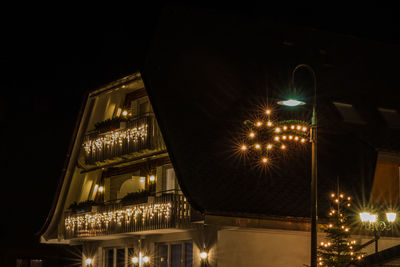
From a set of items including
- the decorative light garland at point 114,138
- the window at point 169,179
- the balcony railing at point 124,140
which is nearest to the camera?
the balcony railing at point 124,140

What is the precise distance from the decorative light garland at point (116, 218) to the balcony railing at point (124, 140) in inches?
83.4

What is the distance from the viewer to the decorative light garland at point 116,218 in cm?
2484

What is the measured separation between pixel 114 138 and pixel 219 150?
5751 millimetres

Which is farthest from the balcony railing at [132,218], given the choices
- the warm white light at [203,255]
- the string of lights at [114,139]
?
the string of lights at [114,139]

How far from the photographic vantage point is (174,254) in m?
26.5

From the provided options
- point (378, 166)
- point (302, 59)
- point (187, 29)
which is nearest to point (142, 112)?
point (187, 29)

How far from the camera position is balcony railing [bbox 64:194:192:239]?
2420 cm

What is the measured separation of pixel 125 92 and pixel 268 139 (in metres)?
10.7

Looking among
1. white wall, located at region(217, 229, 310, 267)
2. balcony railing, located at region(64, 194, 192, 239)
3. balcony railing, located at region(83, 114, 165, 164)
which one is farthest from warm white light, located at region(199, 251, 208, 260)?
balcony railing, located at region(83, 114, 165, 164)

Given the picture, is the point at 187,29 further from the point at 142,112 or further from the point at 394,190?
the point at 394,190

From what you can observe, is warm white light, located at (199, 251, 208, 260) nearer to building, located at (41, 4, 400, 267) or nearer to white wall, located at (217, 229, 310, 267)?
building, located at (41, 4, 400, 267)

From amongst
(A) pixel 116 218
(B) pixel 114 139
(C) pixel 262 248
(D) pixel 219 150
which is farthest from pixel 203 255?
(B) pixel 114 139

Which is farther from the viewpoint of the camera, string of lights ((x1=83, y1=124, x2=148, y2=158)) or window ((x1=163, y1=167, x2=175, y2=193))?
window ((x1=163, y1=167, x2=175, y2=193))

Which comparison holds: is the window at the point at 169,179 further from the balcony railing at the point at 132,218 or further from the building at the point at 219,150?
the balcony railing at the point at 132,218
